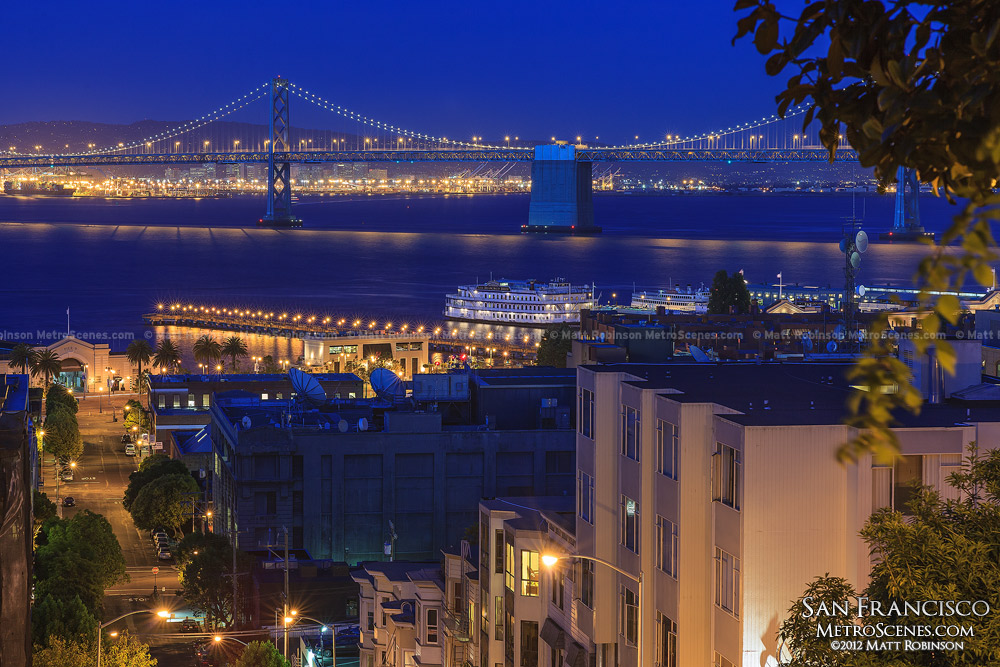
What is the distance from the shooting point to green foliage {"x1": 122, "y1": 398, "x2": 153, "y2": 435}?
126 feet

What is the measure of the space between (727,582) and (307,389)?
21712 mm

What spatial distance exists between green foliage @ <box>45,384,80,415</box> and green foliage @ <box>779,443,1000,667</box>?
3276cm

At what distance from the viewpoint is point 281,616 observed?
18438 millimetres

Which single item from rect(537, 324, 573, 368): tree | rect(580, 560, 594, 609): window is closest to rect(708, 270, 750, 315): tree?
rect(537, 324, 573, 368): tree

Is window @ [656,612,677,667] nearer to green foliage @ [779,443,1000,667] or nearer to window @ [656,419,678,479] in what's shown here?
window @ [656,419,678,479]

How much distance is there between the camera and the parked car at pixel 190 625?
20531 millimetres

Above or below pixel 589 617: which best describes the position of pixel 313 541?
below

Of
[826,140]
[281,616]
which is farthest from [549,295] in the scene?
[826,140]

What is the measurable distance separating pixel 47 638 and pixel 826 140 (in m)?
13.7

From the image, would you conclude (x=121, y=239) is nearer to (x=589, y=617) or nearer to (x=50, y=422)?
(x=50, y=422)

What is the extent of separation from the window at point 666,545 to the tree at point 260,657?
735 cm

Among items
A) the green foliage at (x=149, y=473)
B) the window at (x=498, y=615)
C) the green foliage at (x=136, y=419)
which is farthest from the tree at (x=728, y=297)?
the window at (x=498, y=615)

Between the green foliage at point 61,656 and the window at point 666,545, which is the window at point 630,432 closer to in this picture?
the window at point 666,545

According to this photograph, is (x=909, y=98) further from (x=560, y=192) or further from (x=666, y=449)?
Answer: (x=560, y=192)
